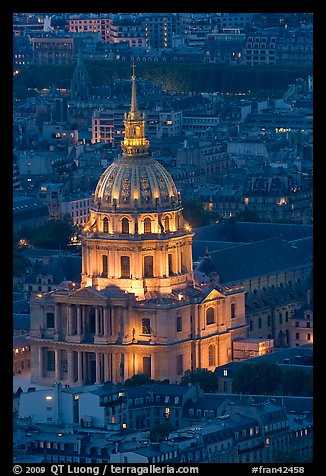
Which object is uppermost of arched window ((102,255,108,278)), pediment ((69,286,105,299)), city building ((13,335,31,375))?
arched window ((102,255,108,278))

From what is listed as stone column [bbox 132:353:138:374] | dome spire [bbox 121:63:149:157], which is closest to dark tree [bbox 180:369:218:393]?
stone column [bbox 132:353:138:374]

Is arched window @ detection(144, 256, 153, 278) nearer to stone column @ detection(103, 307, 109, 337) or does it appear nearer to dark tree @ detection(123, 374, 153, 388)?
stone column @ detection(103, 307, 109, 337)

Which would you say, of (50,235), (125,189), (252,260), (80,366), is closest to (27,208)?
(50,235)

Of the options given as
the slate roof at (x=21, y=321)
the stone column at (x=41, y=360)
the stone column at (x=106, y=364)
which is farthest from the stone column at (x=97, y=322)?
the slate roof at (x=21, y=321)

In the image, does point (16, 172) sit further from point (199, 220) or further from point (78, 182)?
point (199, 220)

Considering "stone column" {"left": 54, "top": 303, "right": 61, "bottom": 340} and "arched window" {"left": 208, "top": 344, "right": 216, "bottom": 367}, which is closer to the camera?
"arched window" {"left": 208, "top": 344, "right": 216, "bottom": 367}
